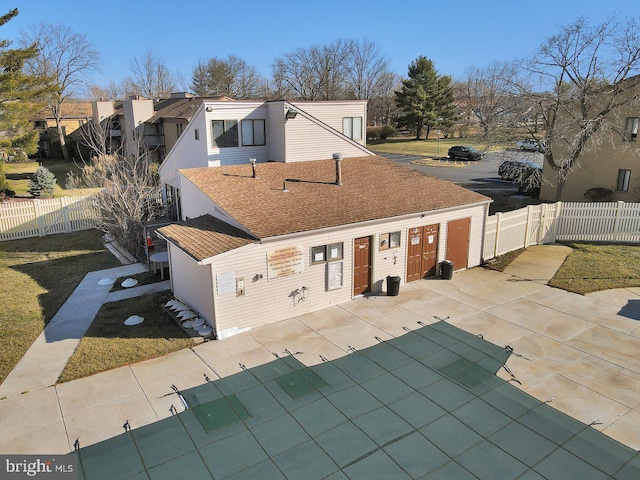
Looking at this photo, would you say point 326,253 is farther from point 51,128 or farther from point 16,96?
point 51,128

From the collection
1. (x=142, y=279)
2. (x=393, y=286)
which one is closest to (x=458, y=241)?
(x=393, y=286)

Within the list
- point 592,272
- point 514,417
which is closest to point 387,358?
point 514,417

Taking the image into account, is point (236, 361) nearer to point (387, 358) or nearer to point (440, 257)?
point (387, 358)

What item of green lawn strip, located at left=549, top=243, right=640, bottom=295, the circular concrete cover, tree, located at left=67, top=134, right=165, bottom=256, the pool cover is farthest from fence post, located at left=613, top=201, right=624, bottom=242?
tree, located at left=67, top=134, right=165, bottom=256

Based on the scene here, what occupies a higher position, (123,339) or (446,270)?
(446,270)

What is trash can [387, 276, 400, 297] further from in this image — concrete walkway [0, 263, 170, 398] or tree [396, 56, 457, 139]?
tree [396, 56, 457, 139]

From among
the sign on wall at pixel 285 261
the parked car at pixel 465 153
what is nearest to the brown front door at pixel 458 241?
the sign on wall at pixel 285 261

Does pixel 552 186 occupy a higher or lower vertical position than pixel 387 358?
higher
